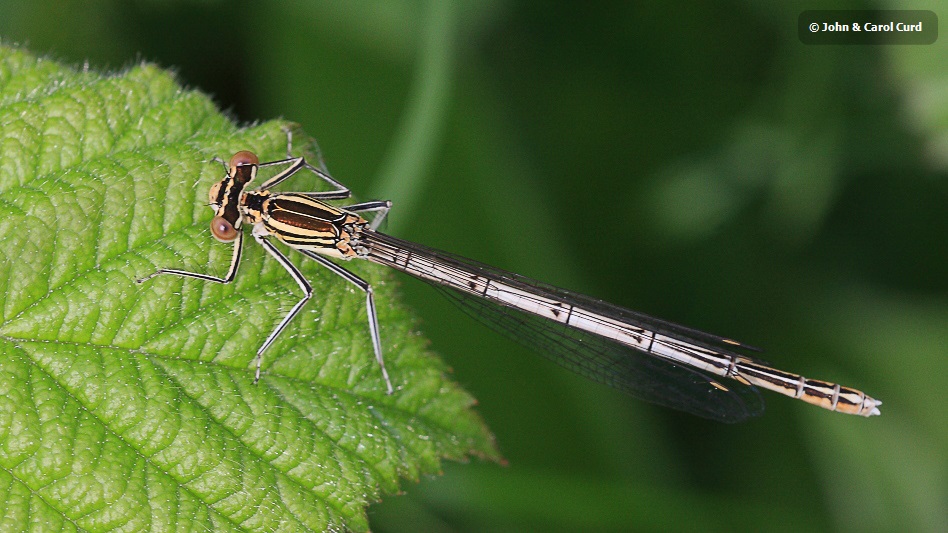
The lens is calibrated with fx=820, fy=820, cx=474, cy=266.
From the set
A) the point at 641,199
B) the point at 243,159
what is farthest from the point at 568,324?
the point at 243,159

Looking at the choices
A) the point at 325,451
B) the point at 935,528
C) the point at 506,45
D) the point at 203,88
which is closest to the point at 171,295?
the point at 325,451

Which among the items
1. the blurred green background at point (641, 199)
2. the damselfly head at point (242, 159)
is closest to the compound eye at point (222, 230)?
the damselfly head at point (242, 159)

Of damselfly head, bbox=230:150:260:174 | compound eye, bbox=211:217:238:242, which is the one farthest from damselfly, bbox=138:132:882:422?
compound eye, bbox=211:217:238:242

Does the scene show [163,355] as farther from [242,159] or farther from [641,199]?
[641,199]

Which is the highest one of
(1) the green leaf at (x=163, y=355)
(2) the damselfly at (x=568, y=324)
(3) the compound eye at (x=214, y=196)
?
(2) the damselfly at (x=568, y=324)

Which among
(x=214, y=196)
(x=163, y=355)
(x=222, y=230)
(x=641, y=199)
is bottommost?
(x=163, y=355)

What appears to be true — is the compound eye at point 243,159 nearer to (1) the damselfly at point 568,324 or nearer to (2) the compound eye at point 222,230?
(1) the damselfly at point 568,324
